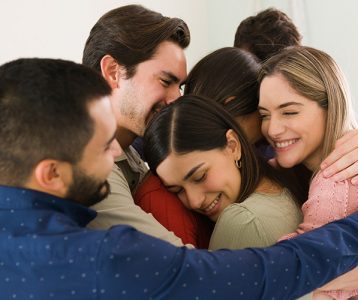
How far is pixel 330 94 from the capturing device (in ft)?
4.90

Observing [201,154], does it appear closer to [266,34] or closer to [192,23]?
[266,34]

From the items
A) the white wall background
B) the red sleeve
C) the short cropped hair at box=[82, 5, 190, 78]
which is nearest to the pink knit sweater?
the red sleeve

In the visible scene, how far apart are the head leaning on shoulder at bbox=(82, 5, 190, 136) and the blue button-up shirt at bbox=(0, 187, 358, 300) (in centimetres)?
85

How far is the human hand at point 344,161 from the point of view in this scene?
1.30 metres

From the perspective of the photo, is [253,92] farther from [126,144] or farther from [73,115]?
[73,115]

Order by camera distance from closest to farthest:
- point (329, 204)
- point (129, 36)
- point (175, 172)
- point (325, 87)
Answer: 1. point (329, 204)
2. point (175, 172)
3. point (325, 87)
4. point (129, 36)

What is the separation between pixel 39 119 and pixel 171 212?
558mm

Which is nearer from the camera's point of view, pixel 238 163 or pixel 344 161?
pixel 344 161

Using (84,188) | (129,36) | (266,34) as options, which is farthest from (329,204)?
(266,34)

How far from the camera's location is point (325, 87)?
58.9 inches

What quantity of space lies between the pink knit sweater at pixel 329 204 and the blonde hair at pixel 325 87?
0.70ft

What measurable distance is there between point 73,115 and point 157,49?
909 mm

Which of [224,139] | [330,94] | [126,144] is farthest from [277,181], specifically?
[126,144]

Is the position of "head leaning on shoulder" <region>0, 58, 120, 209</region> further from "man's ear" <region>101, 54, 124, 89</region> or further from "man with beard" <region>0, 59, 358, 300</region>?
"man's ear" <region>101, 54, 124, 89</region>
